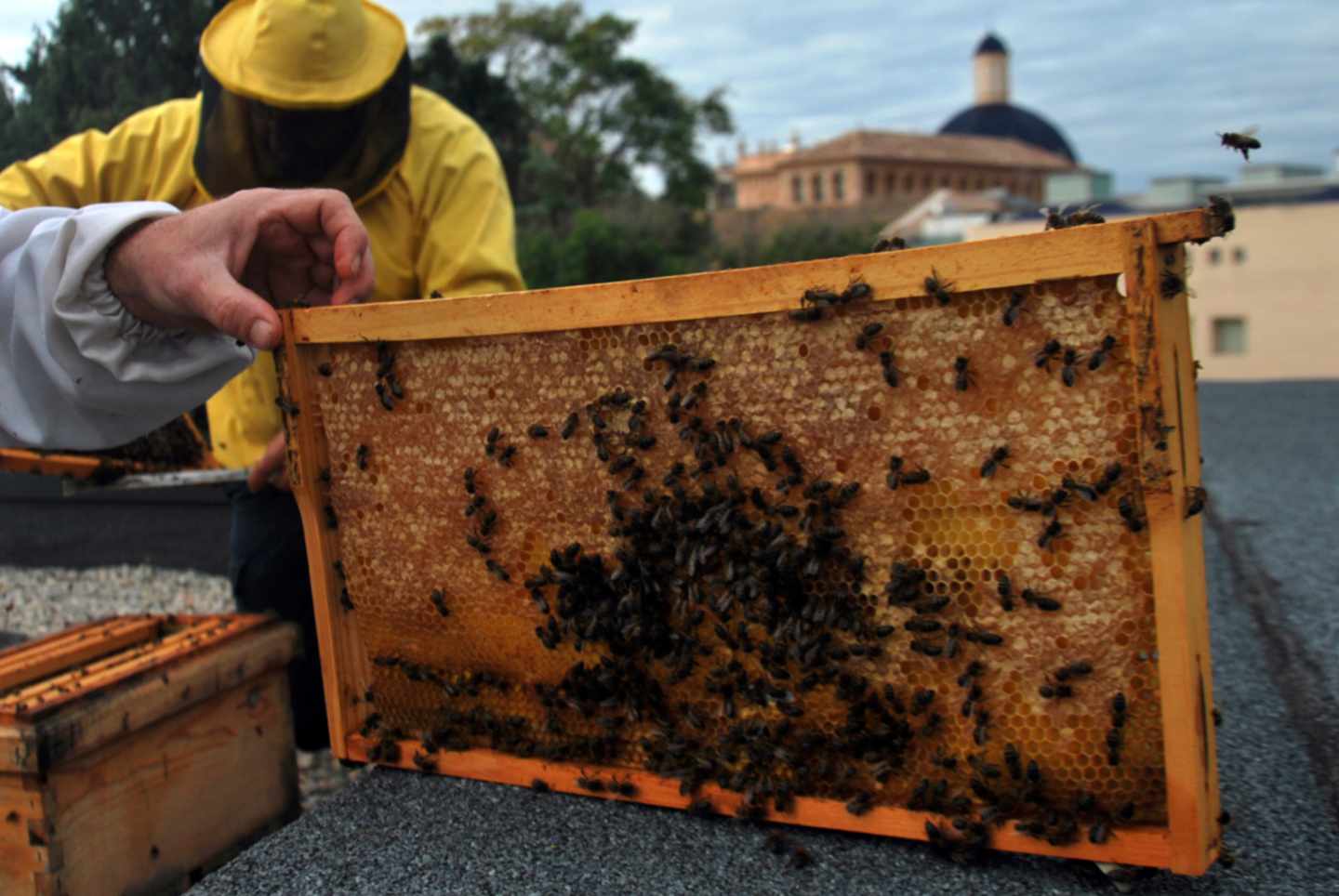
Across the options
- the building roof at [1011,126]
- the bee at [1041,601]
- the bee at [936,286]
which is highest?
the building roof at [1011,126]

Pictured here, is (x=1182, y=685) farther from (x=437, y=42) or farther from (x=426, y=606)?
(x=437, y=42)

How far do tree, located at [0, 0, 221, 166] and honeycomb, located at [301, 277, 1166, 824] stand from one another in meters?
2.39

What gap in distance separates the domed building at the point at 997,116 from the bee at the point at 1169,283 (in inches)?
2918

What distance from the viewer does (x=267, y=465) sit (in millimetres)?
3406

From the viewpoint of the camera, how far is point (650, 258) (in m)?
22.8

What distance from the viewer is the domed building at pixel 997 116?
233ft

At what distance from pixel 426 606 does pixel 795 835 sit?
3.09 feet

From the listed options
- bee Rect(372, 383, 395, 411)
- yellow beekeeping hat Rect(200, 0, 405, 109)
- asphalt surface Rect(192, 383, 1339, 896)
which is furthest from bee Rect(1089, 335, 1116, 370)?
yellow beekeeping hat Rect(200, 0, 405, 109)

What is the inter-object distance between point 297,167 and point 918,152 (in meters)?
58.4

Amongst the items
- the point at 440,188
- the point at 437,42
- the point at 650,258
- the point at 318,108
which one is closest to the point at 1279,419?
the point at 440,188

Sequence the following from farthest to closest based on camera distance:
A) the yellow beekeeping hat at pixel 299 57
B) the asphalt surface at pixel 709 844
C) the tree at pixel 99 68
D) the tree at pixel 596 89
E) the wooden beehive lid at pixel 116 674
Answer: the tree at pixel 596 89 → the tree at pixel 99 68 → the yellow beekeeping hat at pixel 299 57 → the wooden beehive lid at pixel 116 674 → the asphalt surface at pixel 709 844

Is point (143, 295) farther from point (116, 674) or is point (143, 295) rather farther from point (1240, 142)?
point (1240, 142)

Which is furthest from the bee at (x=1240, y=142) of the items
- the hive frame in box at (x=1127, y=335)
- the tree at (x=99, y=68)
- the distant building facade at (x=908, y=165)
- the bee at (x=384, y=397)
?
the distant building facade at (x=908, y=165)

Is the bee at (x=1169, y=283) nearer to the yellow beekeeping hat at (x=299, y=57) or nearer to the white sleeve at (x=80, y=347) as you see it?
the white sleeve at (x=80, y=347)
